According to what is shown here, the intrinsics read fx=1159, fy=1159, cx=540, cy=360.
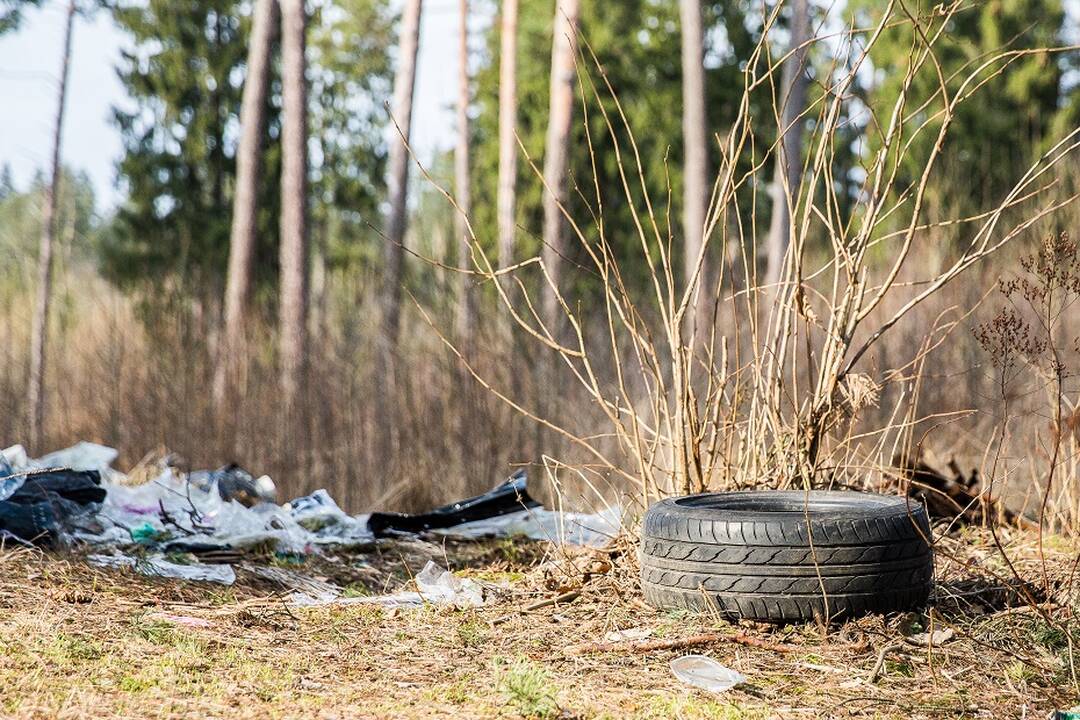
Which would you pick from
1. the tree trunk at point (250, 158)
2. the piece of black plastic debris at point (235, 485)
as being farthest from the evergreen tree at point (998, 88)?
the piece of black plastic debris at point (235, 485)

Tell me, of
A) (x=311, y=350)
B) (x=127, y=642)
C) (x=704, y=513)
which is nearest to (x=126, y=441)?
(x=311, y=350)

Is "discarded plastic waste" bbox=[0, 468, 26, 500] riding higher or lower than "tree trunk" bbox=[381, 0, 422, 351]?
lower

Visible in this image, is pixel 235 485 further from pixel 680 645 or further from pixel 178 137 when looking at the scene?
pixel 178 137

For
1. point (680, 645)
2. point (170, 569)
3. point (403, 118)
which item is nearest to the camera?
point (680, 645)

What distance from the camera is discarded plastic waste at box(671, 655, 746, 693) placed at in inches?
143

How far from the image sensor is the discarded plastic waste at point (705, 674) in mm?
3639

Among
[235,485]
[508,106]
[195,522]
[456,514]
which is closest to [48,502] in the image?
[195,522]

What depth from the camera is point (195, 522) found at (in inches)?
263

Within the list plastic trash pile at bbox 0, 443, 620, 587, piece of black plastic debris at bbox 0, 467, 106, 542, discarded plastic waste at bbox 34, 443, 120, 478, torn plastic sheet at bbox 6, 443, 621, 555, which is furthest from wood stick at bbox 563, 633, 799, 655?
discarded plastic waste at bbox 34, 443, 120, 478

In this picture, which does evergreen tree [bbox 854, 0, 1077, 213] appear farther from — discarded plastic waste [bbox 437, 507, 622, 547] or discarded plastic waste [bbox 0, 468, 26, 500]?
discarded plastic waste [bbox 0, 468, 26, 500]

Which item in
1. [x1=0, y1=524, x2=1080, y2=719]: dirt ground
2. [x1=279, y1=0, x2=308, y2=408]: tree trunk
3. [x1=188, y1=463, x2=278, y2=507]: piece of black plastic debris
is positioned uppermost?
[x1=279, y1=0, x2=308, y2=408]: tree trunk

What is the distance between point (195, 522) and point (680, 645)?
365cm

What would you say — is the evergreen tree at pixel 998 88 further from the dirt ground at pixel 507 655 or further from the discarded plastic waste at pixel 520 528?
the dirt ground at pixel 507 655

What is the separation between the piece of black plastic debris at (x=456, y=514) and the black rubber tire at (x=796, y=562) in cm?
267
